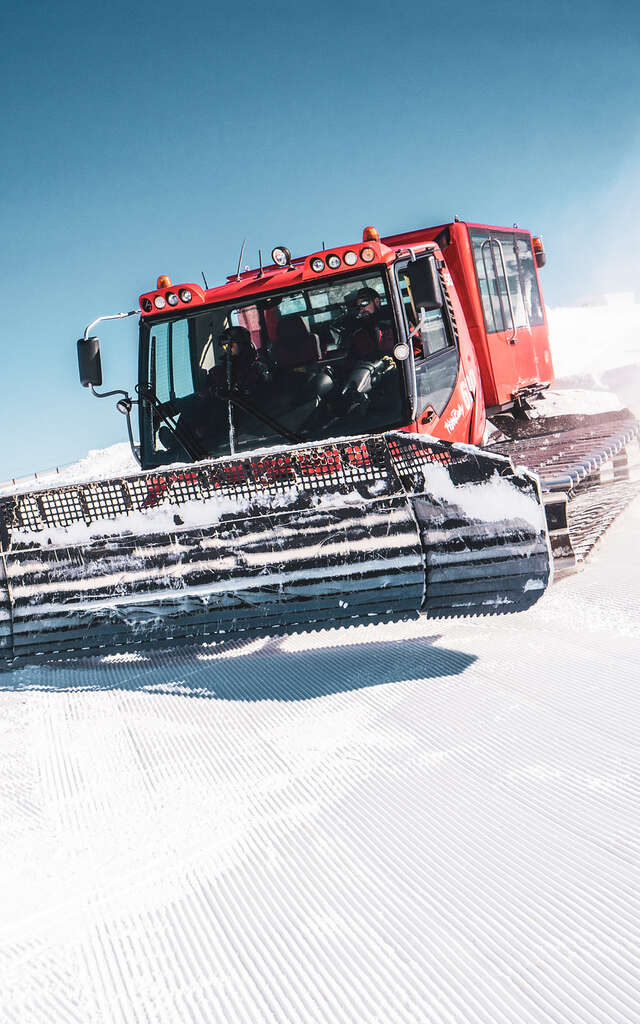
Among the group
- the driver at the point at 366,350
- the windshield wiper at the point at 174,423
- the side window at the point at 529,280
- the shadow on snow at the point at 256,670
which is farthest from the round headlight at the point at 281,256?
the side window at the point at 529,280

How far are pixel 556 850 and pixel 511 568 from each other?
3.99ft

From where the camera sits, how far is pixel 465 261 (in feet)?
18.7

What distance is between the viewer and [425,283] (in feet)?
12.6

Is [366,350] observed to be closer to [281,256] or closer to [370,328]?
[370,328]

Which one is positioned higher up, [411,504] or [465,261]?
[465,261]

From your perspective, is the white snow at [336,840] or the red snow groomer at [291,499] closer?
the white snow at [336,840]

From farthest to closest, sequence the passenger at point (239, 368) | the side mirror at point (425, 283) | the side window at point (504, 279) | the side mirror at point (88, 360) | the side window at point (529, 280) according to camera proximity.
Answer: the side window at point (529, 280)
the side window at point (504, 279)
the side mirror at point (88, 360)
the passenger at point (239, 368)
the side mirror at point (425, 283)

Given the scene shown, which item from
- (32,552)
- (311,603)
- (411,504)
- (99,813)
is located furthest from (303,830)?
(32,552)

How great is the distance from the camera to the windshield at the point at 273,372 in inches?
157

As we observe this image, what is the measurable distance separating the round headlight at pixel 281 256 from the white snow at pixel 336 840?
2.51 m

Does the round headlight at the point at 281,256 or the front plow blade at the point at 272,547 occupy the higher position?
the round headlight at the point at 281,256

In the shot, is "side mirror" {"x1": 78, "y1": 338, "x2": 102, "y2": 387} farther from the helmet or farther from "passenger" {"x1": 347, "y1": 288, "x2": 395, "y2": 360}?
"passenger" {"x1": 347, "y1": 288, "x2": 395, "y2": 360}

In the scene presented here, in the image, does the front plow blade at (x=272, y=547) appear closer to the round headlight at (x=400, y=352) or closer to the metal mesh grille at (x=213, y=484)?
the metal mesh grille at (x=213, y=484)

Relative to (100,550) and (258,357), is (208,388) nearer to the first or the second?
(258,357)
